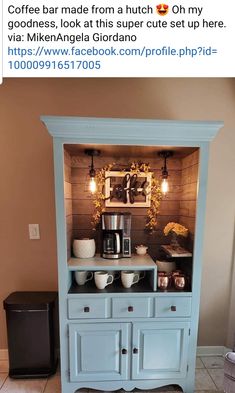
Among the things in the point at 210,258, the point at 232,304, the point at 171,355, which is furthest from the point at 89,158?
the point at 232,304

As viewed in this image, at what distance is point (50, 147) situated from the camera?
1.71m

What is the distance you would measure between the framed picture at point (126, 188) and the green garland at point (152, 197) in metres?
0.04

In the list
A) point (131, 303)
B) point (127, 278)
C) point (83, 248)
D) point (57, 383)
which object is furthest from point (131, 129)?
point (57, 383)

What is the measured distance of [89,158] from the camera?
1727mm

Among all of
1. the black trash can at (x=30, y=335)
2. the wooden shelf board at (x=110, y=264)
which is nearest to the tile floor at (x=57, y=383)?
the black trash can at (x=30, y=335)

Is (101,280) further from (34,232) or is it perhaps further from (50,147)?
(50,147)

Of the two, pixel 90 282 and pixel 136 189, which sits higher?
pixel 136 189
